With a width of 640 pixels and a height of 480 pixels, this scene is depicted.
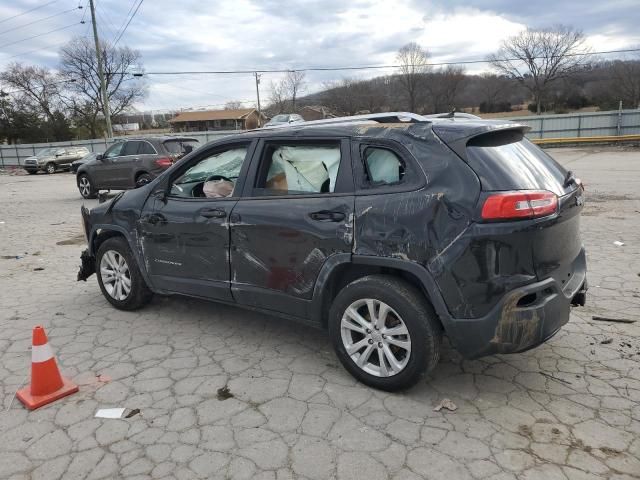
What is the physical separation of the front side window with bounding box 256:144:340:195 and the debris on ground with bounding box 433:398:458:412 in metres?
1.52

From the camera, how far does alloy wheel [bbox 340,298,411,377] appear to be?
3.06 meters

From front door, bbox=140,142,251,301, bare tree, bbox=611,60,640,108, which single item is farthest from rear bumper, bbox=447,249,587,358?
bare tree, bbox=611,60,640,108

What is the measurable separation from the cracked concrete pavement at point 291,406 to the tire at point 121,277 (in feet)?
0.52

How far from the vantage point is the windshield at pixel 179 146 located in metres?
13.7

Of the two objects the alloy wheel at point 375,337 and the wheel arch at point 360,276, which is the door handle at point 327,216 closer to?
the wheel arch at point 360,276

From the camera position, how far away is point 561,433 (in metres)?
2.72

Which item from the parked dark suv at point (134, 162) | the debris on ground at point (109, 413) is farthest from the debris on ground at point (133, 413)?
the parked dark suv at point (134, 162)

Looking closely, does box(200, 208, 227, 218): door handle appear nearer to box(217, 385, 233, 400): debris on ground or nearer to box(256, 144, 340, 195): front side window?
box(256, 144, 340, 195): front side window

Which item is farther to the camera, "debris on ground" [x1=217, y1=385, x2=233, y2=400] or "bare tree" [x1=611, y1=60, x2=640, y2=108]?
"bare tree" [x1=611, y1=60, x2=640, y2=108]

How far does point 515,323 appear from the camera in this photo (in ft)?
9.05

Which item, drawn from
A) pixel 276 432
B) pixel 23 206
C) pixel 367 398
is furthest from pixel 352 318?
pixel 23 206

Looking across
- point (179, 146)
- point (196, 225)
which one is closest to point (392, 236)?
point (196, 225)

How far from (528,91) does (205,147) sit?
226ft

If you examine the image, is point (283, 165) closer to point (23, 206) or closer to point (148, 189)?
point (148, 189)
